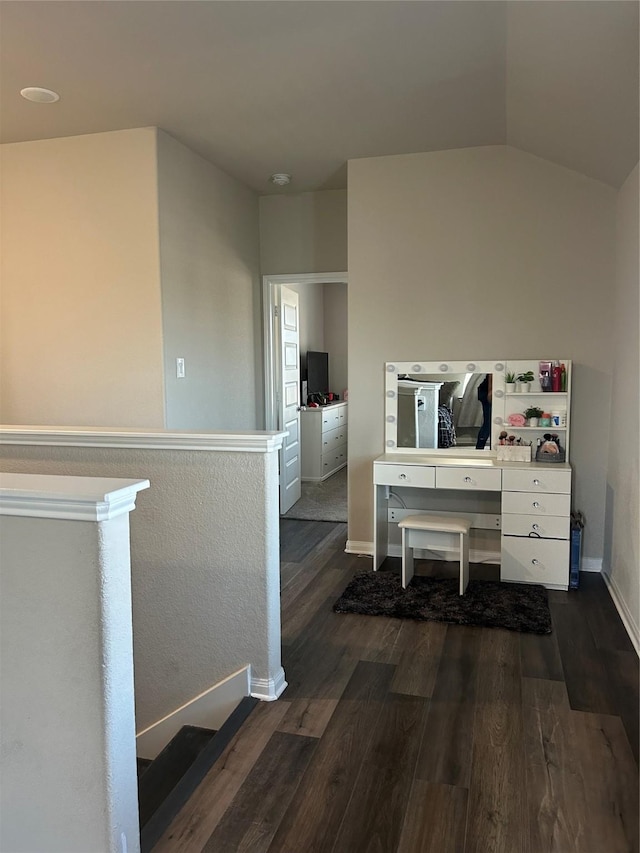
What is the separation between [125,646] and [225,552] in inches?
38.3

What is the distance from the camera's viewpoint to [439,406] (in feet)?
13.4

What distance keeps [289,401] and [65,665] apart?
13.7 ft

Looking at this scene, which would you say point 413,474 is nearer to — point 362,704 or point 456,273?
point 456,273

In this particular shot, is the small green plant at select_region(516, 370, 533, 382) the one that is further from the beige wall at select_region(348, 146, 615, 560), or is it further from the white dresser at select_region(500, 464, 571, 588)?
the white dresser at select_region(500, 464, 571, 588)

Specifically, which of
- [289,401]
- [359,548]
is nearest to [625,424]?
[359,548]

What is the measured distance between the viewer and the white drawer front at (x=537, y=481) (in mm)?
3521

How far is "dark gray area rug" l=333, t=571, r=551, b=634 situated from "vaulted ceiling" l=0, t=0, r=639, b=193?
2.32 meters

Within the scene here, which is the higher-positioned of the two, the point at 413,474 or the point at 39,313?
the point at 39,313

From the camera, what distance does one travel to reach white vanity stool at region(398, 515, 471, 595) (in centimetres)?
346

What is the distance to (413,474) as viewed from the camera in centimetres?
382

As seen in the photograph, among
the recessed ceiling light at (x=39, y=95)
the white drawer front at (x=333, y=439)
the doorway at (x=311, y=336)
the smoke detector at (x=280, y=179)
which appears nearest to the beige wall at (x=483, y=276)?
the smoke detector at (x=280, y=179)

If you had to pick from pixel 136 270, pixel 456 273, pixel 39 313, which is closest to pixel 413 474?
pixel 456 273

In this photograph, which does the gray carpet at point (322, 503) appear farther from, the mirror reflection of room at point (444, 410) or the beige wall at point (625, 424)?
the beige wall at point (625, 424)

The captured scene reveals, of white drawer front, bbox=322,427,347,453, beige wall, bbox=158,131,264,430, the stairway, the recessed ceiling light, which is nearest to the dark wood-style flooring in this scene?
the stairway
